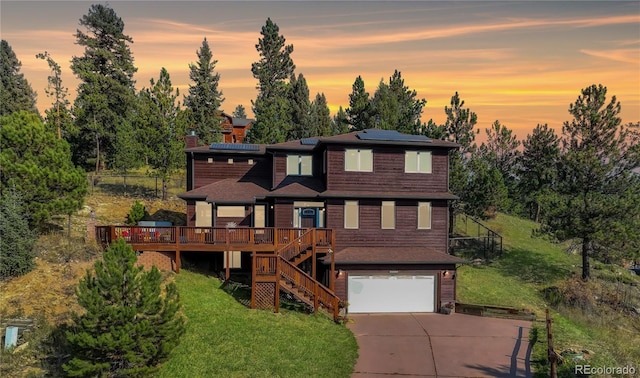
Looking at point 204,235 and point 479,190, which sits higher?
point 479,190

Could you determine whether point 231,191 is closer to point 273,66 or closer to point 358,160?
point 358,160

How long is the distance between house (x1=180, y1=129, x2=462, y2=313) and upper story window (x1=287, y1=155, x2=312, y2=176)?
0.06 meters

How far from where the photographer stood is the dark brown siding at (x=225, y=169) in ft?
88.0

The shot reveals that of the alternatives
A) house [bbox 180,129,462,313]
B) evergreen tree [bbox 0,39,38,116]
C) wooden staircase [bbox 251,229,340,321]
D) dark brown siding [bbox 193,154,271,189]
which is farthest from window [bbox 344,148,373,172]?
evergreen tree [bbox 0,39,38,116]

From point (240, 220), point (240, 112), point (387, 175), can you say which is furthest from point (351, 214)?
point (240, 112)

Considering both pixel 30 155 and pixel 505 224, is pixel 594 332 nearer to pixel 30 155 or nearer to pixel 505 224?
pixel 505 224

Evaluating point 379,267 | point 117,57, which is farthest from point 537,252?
point 117,57

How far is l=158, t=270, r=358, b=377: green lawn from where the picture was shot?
507 inches

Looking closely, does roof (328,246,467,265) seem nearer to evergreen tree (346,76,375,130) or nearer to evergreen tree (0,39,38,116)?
evergreen tree (346,76,375,130)

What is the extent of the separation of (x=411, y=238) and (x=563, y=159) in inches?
584

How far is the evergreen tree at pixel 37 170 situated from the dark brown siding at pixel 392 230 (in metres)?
13.8

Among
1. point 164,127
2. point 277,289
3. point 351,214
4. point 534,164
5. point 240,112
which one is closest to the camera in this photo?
point 277,289

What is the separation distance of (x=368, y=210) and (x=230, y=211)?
27.9 ft

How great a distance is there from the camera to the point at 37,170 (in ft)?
65.2
